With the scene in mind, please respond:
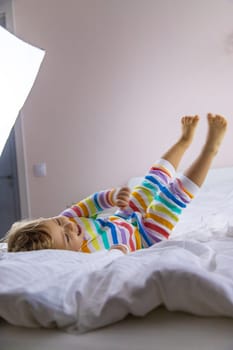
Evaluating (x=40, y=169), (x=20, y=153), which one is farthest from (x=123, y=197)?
(x=20, y=153)

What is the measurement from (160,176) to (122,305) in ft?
3.26

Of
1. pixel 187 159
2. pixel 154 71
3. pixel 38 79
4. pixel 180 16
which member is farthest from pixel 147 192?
pixel 38 79

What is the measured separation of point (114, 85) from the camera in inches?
100

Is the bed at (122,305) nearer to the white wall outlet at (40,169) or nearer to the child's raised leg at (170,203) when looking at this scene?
the child's raised leg at (170,203)

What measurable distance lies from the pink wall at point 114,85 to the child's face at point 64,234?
122 centimetres

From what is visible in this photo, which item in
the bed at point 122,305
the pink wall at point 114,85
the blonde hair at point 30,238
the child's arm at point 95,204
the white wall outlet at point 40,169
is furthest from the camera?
the white wall outlet at point 40,169

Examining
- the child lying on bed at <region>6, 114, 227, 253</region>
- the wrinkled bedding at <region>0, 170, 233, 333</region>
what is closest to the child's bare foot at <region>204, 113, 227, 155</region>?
the child lying on bed at <region>6, 114, 227, 253</region>

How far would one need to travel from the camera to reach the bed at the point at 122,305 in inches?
24.5

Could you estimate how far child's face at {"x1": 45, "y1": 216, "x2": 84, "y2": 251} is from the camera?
1204mm

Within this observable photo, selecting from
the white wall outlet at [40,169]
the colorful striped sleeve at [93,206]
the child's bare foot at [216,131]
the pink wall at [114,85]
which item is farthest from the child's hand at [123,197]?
the white wall outlet at [40,169]

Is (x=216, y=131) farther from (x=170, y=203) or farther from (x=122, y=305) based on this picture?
(x=122, y=305)

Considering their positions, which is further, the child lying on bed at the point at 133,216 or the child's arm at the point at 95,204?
the child's arm at the point at 95,204

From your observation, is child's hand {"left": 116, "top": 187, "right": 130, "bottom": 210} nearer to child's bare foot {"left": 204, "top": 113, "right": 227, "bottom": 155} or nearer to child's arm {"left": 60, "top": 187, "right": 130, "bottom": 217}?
child's arm {"left": 60, "top": 187, "right": 130, "bottom": 217}

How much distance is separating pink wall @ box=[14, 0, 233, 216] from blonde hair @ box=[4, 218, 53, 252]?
1369mm
